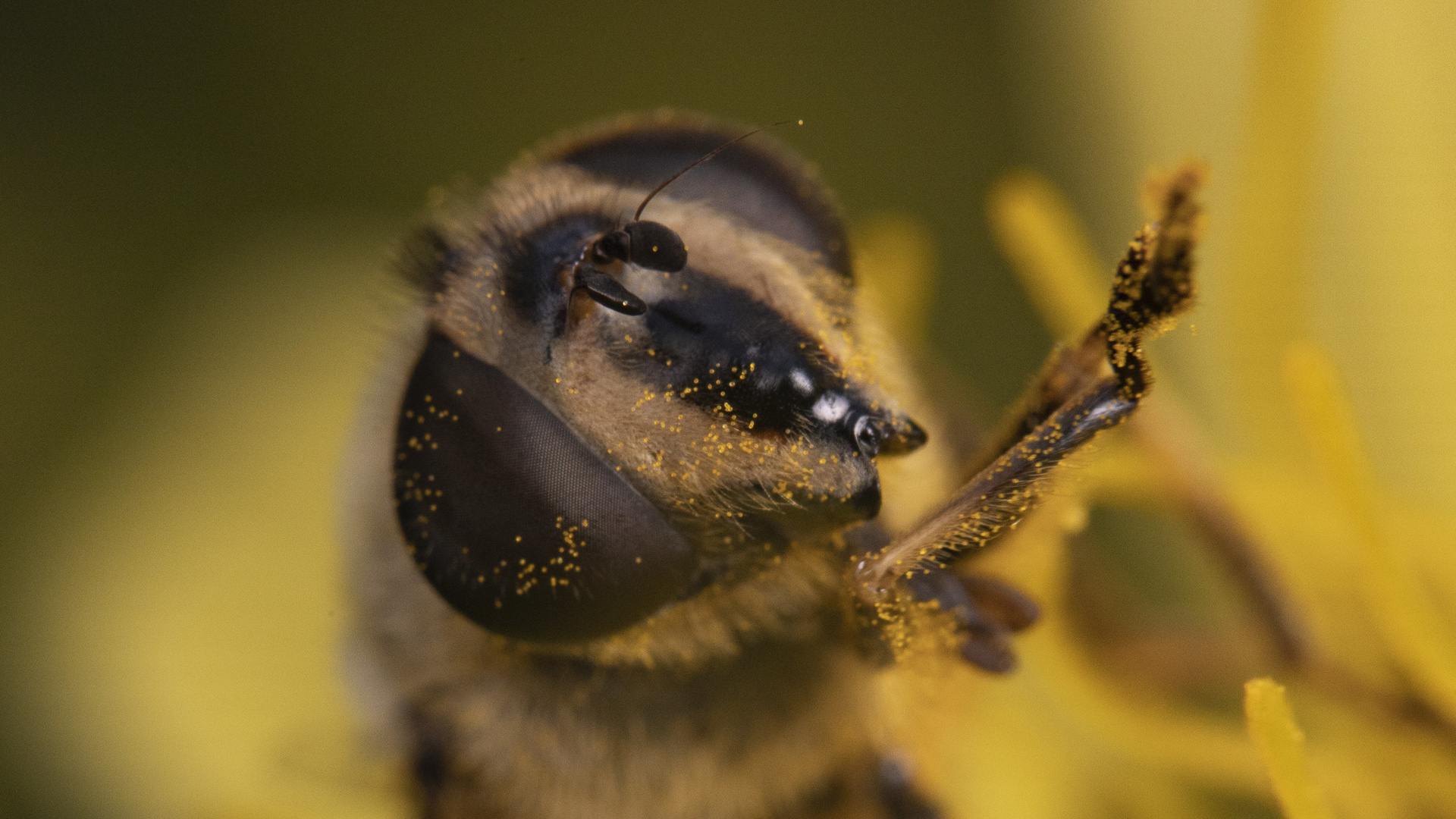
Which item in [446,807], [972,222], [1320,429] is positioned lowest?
[446,807]

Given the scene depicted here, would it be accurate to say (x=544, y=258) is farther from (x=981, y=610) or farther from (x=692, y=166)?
(x=981, y=610)

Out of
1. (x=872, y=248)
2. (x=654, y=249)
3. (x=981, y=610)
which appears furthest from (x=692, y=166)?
(x=872, y=248)

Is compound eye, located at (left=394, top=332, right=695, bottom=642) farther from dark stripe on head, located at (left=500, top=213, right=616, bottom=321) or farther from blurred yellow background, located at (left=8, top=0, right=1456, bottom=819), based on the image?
blurred yellow background, located at (left=8, top=0, right=1456, bottom=819)

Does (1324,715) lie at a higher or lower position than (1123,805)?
higher

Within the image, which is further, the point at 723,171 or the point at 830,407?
the point at 723,171

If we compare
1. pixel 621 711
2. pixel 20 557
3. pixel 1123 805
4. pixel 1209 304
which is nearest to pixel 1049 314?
pixel 1209 304

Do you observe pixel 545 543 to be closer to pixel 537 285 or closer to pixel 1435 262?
pixel 537 285

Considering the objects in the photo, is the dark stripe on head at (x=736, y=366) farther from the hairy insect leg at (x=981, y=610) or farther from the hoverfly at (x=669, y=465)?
the hairy insect leg at (x=981, y=610)

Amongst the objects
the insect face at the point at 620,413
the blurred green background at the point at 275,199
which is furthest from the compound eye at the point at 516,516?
the blurred green background at the point at 275,199
